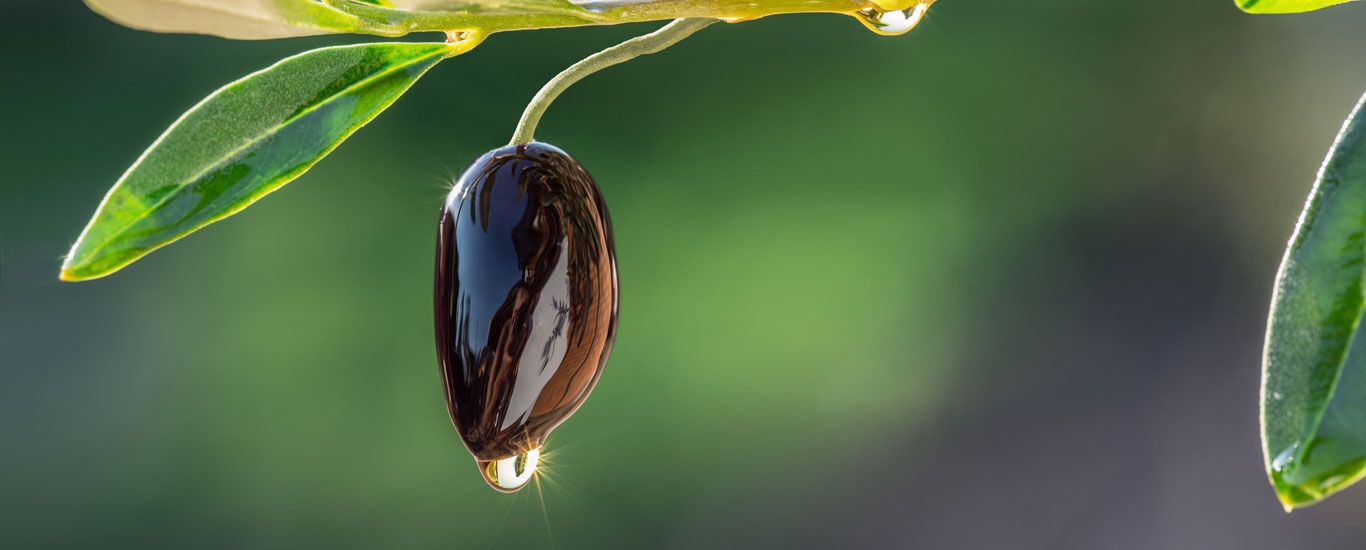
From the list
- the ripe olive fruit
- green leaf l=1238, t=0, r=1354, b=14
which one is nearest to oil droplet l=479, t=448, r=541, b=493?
the ripe olive fruit

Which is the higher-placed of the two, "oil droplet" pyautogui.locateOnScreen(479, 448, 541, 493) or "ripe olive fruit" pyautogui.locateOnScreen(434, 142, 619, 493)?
"ripe olive fruit" pyautogui.locateOnScreen(434, 142, 619, 493)

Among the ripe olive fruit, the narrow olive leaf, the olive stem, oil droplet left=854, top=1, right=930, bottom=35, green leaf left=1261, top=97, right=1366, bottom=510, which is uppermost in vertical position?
the narrow olive leaf

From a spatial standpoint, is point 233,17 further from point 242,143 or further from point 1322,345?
point 1322,345

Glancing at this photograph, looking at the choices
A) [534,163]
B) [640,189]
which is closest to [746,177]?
[640,189]

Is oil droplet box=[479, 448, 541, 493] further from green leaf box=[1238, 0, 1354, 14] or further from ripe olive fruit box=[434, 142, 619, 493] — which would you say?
green leaf box=[1238, 0, 1354, 14]

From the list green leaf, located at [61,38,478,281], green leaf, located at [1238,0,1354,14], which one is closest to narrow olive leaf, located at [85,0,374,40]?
green leaf, located at [61,38,478,281]

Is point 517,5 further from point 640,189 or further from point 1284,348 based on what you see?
point 640,189

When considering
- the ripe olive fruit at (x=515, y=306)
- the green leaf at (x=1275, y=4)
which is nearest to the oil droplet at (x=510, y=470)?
the ripe olive fruit at (x=515, y=306)

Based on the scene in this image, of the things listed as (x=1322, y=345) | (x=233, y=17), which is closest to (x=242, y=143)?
(x=233, y=17)

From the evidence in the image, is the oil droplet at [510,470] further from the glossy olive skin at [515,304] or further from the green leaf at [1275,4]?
the green leaf at [1275,4]
